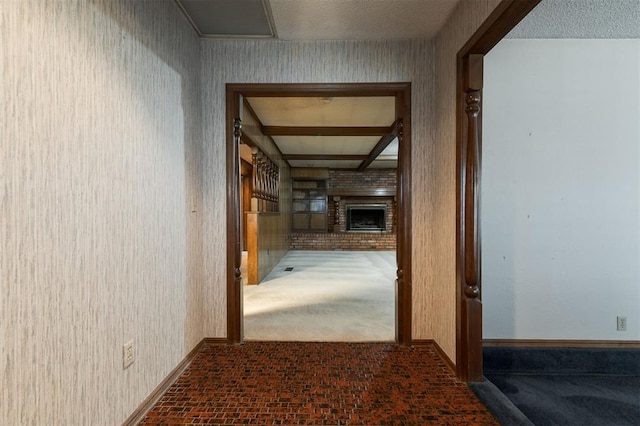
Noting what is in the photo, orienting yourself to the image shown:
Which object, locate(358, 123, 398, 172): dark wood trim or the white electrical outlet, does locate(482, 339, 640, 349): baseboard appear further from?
locate(358, 123, 398, 172): dark wood trim

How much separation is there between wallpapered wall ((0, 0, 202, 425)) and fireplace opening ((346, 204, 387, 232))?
7.51 m

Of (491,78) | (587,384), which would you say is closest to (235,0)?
(491,78)

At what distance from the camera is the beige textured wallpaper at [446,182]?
1978mm

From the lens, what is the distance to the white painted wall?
7.50 feet

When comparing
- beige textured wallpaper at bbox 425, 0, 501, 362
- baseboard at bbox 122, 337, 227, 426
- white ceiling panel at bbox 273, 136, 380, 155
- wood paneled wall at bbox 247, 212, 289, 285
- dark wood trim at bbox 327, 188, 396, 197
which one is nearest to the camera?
baseboard at bbox 122, 337, 227, 426

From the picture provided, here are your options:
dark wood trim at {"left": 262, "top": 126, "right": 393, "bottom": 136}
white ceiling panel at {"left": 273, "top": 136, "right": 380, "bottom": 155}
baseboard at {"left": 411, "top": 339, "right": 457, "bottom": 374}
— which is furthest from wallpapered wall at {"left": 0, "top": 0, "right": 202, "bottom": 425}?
white ceiling panel at {"left": 273, "top": 136, "right": 380, "bottom": 155}

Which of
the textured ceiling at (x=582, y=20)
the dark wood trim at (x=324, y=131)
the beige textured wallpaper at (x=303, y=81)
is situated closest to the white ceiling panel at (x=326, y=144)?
the dark wood trim at (x=324, y=131)

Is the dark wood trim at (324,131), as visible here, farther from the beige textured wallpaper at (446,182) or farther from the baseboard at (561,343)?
the baseboard at (561,343)

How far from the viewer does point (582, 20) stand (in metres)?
2.06

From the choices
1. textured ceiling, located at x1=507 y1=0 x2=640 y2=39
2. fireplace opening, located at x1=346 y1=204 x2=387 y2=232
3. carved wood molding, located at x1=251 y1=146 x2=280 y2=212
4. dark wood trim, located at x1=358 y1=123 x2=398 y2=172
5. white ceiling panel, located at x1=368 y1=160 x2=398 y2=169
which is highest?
textured ceiling, located at x1=507 y1=0 x2=640 y2=39

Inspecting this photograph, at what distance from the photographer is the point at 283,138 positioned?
5.65 m

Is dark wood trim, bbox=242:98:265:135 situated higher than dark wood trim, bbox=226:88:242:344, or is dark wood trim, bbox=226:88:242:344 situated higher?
dark wood trim, bbox=242:98:265:135

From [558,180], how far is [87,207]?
114 inches

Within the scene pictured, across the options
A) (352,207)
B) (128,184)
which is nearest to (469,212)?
(128,184)
